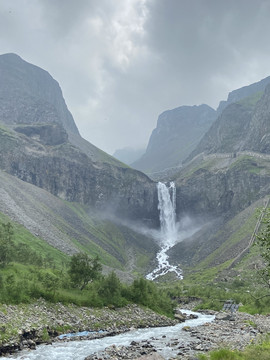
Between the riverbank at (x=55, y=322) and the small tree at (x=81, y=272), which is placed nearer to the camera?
the riverbank at (x=55, y=322)

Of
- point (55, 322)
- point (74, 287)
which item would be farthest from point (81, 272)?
point (55, 322)

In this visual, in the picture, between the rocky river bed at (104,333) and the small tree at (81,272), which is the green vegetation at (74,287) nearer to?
the small tree at (81,272)

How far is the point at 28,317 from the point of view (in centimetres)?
3172

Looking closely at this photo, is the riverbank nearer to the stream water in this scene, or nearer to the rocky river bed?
the rocky river bed

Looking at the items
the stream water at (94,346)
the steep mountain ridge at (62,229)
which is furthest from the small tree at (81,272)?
the steep mountain ridge at (62,229)

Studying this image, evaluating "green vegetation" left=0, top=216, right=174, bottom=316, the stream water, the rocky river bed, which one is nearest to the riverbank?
the rocky river bed

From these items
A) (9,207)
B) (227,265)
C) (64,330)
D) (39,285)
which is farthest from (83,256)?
(227,265)

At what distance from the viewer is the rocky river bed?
25.8 m

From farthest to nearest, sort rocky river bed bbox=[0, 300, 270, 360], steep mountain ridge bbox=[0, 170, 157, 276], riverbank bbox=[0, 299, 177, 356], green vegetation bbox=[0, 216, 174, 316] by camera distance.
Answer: steep mountain ridge bbox=[0, 170, 157, 276]
green vegetation bbox=[0, 216, 174, 316]
riverbank bbox=[0, 299, 177, 356]
rocky river bed bbox=[0, 300, 270, 360]

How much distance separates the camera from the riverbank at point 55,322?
26.9 meters

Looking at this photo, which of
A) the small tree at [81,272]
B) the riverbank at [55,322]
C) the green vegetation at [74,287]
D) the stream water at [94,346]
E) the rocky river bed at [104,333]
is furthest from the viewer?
the small tree at [81,272]

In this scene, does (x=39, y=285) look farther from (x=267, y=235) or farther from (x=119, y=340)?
(x=267, y=235)

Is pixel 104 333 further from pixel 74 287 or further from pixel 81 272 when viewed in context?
pixel 81 272

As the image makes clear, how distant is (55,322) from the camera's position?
110ft
